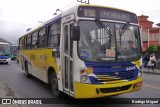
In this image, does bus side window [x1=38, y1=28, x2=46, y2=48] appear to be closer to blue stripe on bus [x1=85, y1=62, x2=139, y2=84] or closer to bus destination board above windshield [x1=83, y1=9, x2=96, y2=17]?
bus destination board above windshield [x1=83, y1=9, x2=96, y2=17]

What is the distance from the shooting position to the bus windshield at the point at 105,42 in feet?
24.4

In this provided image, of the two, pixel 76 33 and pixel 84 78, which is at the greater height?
pixel 76 33

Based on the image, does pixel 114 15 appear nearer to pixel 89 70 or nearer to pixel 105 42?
pixel 105 42

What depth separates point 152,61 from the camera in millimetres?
23094

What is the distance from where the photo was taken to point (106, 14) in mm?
7926

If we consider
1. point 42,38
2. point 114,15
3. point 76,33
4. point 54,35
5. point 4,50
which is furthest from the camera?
point 4,50

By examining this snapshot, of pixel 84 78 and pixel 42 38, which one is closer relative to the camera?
pixel 84 78

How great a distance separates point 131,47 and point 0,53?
2629cm

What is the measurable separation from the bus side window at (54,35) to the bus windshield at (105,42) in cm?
Result: 169

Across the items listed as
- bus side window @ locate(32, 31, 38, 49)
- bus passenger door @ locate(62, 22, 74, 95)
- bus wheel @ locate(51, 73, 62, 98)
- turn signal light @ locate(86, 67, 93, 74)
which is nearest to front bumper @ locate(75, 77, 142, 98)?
turn signal light @ locate(86, 67, 93, 74)

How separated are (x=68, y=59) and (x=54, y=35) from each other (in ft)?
5.91

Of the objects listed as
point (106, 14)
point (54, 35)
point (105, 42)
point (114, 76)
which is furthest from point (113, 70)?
point (54, 35)

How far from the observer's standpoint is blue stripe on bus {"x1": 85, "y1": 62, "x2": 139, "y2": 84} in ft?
24.0

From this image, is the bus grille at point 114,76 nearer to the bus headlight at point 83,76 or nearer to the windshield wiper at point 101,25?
the bus headlight at point 83,76
